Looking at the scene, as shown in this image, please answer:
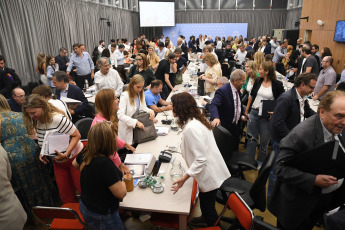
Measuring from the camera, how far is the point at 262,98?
3.47 meters

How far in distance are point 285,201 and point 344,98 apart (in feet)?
2.74

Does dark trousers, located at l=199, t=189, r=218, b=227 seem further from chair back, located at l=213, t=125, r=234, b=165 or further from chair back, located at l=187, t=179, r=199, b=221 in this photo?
chair back, located at l=213, t=125, r=234, b=165

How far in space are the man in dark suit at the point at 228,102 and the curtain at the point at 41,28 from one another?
537cm

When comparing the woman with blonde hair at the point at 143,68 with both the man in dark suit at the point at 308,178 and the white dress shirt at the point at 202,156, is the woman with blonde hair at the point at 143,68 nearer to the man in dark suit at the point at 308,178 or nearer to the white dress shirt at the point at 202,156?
the white dress shirt at the point at 202,156

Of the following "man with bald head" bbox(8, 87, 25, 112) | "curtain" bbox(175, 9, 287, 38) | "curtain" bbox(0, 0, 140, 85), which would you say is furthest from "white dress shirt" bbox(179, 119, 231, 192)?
"curtain" bbox(175, 9, 287, 38)

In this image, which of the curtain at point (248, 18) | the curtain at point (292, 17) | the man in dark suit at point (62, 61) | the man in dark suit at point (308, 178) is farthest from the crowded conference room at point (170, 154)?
the curtain at point (248, 18)

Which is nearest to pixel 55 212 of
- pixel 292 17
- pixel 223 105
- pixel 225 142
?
pixel 225 142

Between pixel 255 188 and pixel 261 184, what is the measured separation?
7 cm

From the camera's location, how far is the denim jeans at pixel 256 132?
140 inches

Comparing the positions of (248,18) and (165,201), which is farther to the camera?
(248,18)

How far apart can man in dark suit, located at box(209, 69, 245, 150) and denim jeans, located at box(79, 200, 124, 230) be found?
1.85m

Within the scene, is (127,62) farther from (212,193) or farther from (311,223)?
(311,223)

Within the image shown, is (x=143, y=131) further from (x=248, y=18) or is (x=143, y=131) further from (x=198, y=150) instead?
(x=248, y=18)

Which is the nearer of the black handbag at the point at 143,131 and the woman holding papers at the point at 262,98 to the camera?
the black handbag at the point at 143,131
